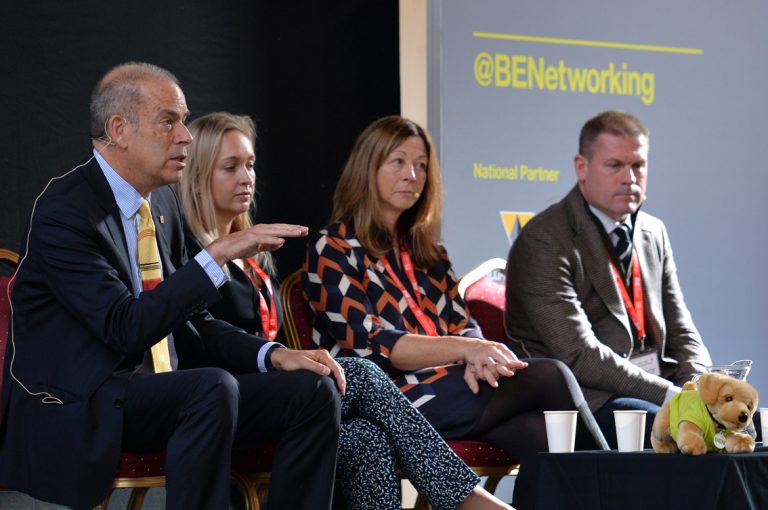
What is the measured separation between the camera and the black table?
250cm

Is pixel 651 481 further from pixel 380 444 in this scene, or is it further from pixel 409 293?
pixel 409 293

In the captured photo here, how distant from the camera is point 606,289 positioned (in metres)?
4.02

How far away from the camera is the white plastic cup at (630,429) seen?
287 cm

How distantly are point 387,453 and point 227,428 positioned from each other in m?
0.64

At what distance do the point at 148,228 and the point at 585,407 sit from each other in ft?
4.58

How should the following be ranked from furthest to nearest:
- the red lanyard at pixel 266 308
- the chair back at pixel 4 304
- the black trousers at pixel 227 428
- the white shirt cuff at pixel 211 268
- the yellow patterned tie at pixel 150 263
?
the red lanyard at pixel 266 308
the chair back at pixel 4 304
the yellow patterned tie at pixel 150 263
the white shirt cuff at pixel 211 268
the black trousers at pixel 227 428

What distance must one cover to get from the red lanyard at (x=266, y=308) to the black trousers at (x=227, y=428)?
64 centimetres

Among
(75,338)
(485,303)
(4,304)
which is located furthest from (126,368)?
(485,303)

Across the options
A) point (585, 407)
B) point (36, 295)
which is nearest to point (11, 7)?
point (36, 295)

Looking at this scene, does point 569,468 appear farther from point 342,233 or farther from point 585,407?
point 342,233

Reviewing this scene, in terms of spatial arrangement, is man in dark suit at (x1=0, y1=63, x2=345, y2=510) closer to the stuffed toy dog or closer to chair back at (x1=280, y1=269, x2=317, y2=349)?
chair back at (x1=280, y1=269, x2=317, y2=349)

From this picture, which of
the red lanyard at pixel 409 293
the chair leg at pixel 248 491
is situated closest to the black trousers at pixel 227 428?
the chair leg at pixel 248 491

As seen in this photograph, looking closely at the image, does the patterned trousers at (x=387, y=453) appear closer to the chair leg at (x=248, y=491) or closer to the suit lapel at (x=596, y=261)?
the chair leg at (x=248, y=491)

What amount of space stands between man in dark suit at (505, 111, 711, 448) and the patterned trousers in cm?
80
